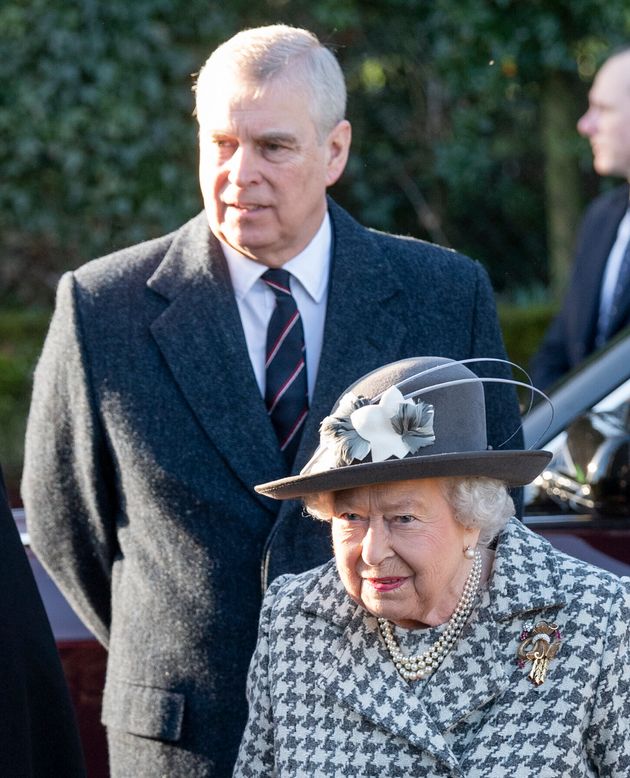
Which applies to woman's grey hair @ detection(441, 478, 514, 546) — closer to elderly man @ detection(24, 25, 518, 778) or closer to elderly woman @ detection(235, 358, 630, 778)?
elderly woman @ detection(235, 358, 630, 778)

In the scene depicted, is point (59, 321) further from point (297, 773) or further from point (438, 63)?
point (438, 63)

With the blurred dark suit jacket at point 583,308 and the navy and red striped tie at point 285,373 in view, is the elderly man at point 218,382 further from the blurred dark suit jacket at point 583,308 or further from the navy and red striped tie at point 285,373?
the blurred dark suit jacket at point 583,308

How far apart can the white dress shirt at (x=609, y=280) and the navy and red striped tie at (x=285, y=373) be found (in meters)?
2.47

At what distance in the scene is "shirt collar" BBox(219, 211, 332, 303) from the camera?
3.11 metres

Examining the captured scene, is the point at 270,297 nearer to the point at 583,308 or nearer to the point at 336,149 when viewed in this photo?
the point at 336,149

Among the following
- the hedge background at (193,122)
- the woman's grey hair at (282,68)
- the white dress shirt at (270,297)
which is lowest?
the white dress shirt at (270,297)

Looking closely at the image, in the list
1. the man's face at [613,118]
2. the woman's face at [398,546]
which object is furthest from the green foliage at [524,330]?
the woman's face at [398,546]

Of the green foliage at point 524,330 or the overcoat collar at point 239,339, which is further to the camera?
the green foliage at point 524,330

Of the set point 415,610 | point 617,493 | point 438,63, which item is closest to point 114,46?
point 438,63

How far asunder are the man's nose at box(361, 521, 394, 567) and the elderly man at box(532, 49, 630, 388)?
9.89ft

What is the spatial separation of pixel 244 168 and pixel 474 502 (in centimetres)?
89

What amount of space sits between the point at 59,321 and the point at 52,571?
55 centimetres

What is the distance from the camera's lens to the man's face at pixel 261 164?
2945 millimetres

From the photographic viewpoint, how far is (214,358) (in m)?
3.06
